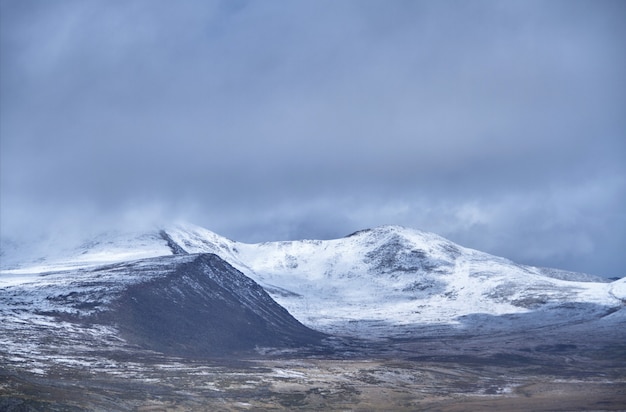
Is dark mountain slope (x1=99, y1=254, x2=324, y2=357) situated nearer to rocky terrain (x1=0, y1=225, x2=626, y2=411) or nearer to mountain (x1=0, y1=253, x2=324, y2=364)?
mountain (x1=0, y1=253, x2=324, y2=364)

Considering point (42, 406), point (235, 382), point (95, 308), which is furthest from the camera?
point (95, 308)

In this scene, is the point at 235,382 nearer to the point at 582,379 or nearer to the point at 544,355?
the point at 582,379

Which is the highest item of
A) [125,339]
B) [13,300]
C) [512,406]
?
[13,300]

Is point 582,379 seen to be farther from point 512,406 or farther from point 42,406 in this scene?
point 42,406

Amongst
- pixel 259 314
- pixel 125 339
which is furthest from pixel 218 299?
pixel 125 339

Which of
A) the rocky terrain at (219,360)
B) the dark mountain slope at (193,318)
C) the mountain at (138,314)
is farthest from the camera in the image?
the dark mountain slope at (193,318)

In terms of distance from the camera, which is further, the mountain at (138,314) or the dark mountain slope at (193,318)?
the dark mountain slope at (193,318)

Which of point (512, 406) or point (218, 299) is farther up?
point (218, 299)

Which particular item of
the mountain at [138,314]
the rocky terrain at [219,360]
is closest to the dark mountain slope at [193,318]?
the mountain at [138,314]

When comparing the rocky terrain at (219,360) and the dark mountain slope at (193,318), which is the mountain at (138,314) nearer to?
the dark mountain slope at (193,318)

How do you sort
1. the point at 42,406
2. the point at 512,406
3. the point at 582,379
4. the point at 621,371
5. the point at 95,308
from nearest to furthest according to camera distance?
1. the point at 42,406
2. the point at 512,406
3. the point at 582,379
4. the point at 621,371
5. the point at 95,308

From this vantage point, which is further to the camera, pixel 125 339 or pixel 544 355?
pixel 544 355
